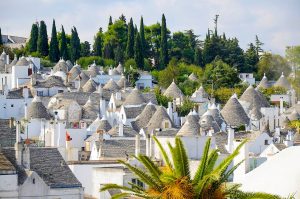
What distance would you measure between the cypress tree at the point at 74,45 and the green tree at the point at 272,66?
19.3 meters

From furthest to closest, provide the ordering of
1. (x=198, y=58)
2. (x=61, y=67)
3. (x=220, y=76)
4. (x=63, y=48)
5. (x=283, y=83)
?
(x=198, y=58)
(x=63, y=48)
(x=283, y=83)
(x=220, y=76)
(x=61, y=67)

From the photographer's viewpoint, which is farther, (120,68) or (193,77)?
(193,77)

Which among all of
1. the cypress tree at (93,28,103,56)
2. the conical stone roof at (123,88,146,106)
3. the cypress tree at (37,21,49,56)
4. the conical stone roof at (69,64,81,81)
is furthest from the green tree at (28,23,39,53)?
the conical stone roof at (123,88,146,106)

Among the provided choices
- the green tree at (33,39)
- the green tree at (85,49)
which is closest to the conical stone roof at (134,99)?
the green tree at (33,39)

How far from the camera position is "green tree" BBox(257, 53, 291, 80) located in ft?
373

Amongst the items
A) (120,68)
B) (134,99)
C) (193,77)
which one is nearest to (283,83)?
(193,77)

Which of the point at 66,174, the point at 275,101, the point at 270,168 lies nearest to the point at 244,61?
the point at 275,101

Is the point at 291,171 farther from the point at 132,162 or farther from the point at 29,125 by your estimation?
the point at 29,125

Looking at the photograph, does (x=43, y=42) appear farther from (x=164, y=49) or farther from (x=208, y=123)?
(x=208, y=123)

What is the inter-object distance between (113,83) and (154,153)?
42334mm

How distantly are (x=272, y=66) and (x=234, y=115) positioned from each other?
42.2 meters

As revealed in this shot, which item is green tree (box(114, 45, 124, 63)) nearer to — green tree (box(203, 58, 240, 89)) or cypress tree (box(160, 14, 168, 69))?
cypress tree (box(160, 14, 168, 69))

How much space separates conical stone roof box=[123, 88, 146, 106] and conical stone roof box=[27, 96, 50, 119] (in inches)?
274

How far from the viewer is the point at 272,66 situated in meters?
116
